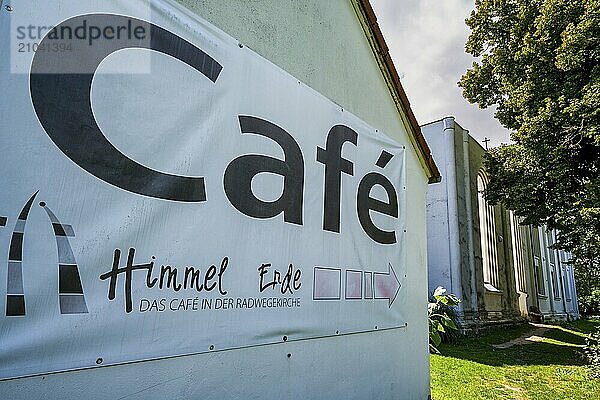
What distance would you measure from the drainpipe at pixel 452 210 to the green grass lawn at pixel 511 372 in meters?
1.81

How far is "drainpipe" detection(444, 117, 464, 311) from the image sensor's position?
1278cm

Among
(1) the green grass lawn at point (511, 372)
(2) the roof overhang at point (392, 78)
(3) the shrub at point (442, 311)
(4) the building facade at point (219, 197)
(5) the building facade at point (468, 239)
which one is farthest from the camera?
(5) the building facade at point (468, 239)

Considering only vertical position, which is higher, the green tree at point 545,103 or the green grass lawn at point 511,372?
the green tree at point 545,103

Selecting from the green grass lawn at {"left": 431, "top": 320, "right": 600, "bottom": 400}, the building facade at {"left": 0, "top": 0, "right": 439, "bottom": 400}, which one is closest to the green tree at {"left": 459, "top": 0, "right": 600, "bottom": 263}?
the green grass lawn at {"left": 431, "top": 320, "right": 600, "bottom": 400}

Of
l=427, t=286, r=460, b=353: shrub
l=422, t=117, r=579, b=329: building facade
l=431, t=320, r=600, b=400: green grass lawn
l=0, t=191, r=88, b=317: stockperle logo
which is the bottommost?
l=431, t=320, r=600, b=400: green grass lawn

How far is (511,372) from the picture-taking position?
25.4ft

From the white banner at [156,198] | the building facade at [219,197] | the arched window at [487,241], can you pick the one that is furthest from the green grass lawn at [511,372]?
the white banner at [156,198]

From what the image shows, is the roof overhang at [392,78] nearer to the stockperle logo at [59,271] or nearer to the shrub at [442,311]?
the stockperle logo at [59,271]

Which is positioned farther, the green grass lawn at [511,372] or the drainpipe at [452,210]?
the drainpipe at [452,210]

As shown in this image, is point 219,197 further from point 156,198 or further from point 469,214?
point 469,214

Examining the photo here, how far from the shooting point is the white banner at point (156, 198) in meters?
1.60

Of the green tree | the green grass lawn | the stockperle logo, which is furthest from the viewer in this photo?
the green tree

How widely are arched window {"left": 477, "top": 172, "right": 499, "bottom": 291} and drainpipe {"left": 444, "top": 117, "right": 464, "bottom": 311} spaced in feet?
6.93

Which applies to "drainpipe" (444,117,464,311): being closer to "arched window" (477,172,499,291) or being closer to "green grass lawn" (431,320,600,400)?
"green grass lawn" (431,320,600,400)
